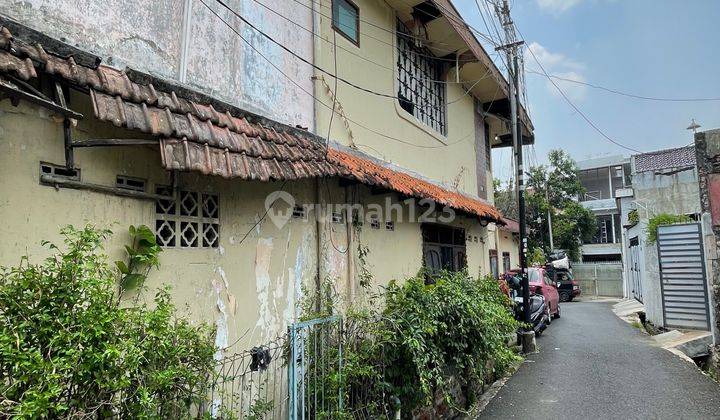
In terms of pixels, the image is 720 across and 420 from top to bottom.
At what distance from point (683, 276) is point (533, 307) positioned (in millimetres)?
3444

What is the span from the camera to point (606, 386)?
6.86m

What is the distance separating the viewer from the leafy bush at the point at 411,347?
444cm

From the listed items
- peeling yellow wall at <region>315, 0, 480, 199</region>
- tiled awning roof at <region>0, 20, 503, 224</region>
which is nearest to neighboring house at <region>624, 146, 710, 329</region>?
peeling yellow wall at <region>315, 0, 480, 199</region>

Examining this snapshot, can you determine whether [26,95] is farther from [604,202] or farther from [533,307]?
[604,202]

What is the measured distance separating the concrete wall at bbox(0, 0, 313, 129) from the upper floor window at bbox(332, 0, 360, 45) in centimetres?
64

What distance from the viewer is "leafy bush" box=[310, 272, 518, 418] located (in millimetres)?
4438

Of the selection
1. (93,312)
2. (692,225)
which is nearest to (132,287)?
(93,312)

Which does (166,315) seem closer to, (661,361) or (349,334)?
(349,334)

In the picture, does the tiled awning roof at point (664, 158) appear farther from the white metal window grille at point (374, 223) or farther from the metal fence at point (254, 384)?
the metal fence at point (254, 384)

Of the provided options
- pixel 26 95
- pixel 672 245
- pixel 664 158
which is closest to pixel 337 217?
pixel 26 95

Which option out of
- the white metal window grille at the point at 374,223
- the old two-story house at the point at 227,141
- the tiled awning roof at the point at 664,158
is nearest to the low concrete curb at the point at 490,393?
the old two-story house at the point at 227,141

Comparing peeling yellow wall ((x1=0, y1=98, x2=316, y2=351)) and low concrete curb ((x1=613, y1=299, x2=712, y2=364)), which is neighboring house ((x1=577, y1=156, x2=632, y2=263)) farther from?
peeling yellow wall ((x1=0, y1=98, x2=316, y2=351))

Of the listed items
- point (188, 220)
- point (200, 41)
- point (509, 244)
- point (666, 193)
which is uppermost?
point (200, 41)

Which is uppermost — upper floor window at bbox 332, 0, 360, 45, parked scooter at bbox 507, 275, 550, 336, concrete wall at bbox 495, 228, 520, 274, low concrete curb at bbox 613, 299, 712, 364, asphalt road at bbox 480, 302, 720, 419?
upper floor window at bbox 332, 0, 360, 45
